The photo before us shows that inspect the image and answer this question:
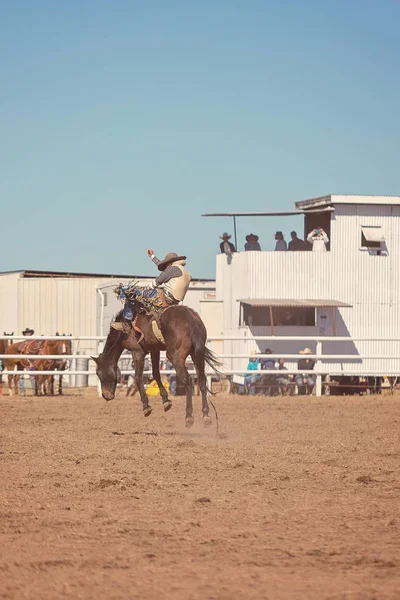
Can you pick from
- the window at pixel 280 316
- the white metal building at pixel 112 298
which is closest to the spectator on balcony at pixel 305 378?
the window at pixel 280 316

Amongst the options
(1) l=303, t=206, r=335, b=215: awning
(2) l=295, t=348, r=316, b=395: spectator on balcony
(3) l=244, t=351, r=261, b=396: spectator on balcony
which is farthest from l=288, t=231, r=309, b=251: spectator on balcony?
(3) l=244, t=351, r=261, b=396: spectator on balcony

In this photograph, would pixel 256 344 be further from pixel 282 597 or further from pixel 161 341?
pixel 282 597

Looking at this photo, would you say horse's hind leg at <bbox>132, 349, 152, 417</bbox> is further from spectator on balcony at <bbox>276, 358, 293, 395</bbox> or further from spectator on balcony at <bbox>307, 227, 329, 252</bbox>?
spectator on balcony at <bbox>307, 227, 329, 252</bbox>

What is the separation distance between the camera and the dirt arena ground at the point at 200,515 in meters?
4.71

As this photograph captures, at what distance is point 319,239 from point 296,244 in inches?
30.6

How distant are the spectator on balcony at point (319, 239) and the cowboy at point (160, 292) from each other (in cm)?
1897

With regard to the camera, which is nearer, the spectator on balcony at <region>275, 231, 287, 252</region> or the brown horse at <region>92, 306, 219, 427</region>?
the brown horse at <region>92, 306, 219, 427</region>

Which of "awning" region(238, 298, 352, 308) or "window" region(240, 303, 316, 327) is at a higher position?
"awning" region(238, 298, 352, 308)

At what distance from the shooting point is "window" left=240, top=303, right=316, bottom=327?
31873 millimetres

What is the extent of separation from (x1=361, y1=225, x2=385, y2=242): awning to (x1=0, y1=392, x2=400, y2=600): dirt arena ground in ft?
66.0

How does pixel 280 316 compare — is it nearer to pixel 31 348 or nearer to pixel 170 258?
pixel 31 348

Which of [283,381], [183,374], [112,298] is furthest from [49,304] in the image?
[183,374]

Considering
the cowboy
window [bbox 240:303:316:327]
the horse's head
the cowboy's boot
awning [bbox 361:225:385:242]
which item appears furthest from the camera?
awning [bbox 361:225:385:242]

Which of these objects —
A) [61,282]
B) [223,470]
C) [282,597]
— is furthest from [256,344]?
[282,597]
